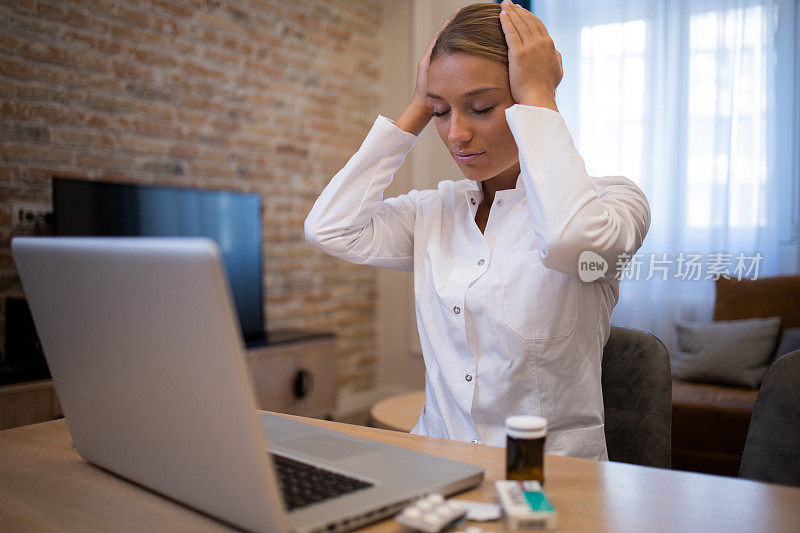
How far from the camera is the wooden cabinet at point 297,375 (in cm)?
334

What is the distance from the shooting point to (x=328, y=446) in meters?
0.88

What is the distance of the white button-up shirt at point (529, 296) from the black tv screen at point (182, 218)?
6.18 ft

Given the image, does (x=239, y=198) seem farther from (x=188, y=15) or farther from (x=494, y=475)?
(x=494, y=475)

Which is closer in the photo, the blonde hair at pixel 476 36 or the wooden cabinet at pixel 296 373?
the blonde hair at pixel 476 36

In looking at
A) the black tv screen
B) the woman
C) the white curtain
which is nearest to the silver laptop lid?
the woman

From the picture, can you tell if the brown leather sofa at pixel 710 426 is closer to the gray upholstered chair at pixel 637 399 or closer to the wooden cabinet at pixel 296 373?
the wooden cabinet at pixel 296 373

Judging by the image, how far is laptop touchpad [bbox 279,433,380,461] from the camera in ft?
2.77

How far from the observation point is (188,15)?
11.3 feet

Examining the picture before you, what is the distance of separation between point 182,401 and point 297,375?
2.96 metres

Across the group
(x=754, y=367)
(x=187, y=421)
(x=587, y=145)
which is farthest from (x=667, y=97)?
(x=187, y=421)

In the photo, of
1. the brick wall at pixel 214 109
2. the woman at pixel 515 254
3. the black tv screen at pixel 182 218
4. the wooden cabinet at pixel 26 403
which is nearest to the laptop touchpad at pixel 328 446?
the woman at pixel 515 254

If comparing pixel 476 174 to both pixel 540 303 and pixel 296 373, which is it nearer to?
pixel 540 303

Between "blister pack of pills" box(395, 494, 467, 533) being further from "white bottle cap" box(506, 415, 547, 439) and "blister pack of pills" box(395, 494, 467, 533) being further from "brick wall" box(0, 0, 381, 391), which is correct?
"brick wall" box(0, 0, 381, 391)

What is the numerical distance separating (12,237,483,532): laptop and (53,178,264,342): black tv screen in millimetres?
2108
